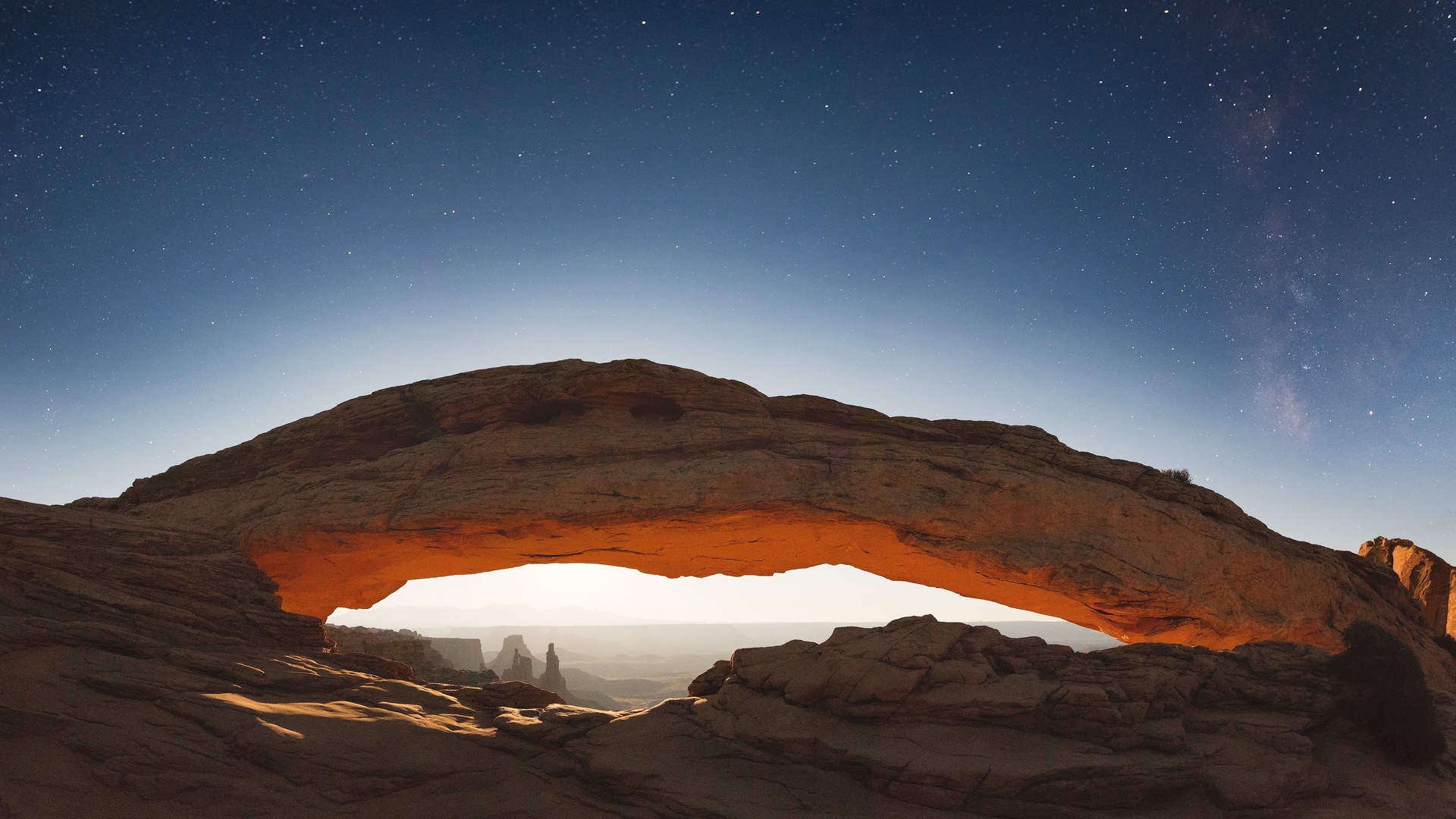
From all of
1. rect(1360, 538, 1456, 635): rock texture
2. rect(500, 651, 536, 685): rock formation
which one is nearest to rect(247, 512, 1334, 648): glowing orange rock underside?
rect(1360, 538, 1456, 635): rock texture

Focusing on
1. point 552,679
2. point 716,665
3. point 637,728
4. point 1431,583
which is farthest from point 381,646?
point 1431,583

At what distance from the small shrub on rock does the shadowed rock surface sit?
1.17ft

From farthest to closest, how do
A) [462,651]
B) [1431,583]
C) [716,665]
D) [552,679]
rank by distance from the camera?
[462,651] → [552,679] → [1431,583] → [716,665]

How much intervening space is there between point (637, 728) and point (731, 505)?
6.96m

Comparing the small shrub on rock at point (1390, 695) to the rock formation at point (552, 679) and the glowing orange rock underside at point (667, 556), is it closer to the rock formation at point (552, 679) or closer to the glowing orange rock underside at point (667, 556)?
the glowing orange rock underside at point (667, 556)

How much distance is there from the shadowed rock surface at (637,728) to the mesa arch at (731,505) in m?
3.72

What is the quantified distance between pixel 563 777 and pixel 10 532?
1378 centimetres

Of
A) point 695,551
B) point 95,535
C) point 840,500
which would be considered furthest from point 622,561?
point 95,535

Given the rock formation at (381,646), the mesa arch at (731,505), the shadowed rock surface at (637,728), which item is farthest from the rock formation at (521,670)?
the shadowed rock surface at (637,728)

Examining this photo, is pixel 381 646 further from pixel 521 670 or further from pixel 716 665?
pixel 521 670

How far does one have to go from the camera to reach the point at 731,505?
1991 cm

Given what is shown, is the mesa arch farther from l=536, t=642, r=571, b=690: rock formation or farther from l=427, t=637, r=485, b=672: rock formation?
l=427, t=637, r=485, b=672: rock formation

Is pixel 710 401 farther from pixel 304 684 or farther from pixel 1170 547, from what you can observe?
pixel 1170 547

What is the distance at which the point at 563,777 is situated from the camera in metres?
13.7
